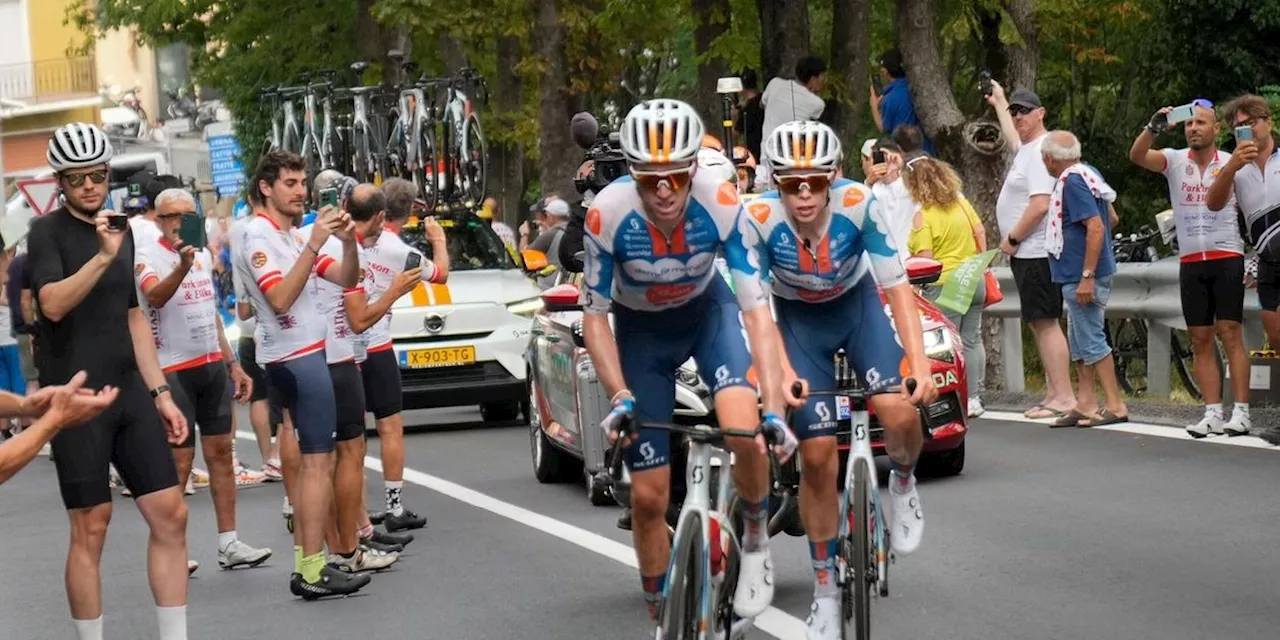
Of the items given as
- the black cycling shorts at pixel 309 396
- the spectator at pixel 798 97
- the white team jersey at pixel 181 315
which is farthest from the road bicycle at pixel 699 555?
the spectator at pixel 798 97

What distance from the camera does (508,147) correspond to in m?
38.9

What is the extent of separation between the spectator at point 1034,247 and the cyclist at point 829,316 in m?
7.17

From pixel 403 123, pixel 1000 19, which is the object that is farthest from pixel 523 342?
pixel 1000 19

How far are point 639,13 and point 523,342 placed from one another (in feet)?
28.7

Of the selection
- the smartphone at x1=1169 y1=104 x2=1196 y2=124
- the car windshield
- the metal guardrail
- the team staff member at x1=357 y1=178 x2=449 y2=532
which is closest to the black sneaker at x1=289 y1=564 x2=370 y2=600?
the team staff member at x1=357 y1=178 x2=449 y2=532

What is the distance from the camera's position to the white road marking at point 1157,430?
45.8ft

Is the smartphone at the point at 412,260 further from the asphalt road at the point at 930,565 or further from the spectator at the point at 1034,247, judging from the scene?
the spectator at the point at 1034,247

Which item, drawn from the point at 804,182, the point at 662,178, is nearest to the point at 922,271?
the point at 804,182

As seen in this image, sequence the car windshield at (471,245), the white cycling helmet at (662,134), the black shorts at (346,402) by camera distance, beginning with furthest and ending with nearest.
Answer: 1. the car windshield at (471,245)
2. the black shorts at (346,402)
3. the white cycling helmet at (662,134)

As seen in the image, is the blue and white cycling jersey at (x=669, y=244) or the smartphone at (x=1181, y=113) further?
the smartphone at (x=1181, y=113)

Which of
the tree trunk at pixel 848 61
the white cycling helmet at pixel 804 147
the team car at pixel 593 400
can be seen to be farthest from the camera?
the tree trunk at pixel 848 61

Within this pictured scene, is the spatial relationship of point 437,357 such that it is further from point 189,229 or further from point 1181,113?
point 1181,113

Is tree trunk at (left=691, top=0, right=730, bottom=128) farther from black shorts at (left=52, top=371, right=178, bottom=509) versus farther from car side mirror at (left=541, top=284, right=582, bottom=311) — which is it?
black shorts at (left=52, top=371, right=178, bottom=509)

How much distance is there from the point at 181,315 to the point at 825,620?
17.1ft
